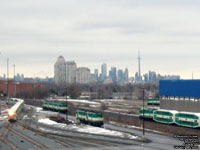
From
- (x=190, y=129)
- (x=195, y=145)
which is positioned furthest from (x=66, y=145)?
(x=190, y=129)

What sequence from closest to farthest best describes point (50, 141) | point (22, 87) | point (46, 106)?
point (50, 141), point (46, 106), point (22, 87)

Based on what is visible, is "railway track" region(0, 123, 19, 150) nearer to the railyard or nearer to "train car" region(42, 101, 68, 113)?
the railyard

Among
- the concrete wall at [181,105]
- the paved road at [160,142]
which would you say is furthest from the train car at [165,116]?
the concrete wall at [181,105]

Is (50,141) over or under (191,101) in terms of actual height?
under

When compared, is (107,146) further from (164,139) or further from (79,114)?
(79,114)

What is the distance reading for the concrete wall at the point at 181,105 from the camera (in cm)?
6475

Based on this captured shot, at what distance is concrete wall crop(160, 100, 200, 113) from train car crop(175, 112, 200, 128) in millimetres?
9449

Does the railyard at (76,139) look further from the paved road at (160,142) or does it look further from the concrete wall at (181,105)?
the concrete wall at (181,105)

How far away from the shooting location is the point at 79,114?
69938 millimetres

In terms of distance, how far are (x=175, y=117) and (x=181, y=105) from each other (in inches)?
460

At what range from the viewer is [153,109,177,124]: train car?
58.0 meters

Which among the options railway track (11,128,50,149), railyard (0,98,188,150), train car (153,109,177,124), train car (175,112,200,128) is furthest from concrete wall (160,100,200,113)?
railway track (11,128,50,149)

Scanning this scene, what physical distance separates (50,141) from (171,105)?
32423 mm

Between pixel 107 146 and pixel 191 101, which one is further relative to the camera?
pixel 191 101
